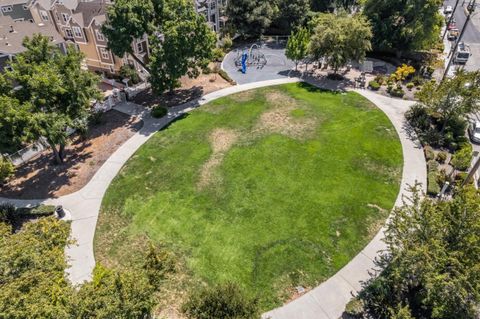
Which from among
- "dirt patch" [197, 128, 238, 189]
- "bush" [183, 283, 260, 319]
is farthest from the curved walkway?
"dirt patch" [197, 128, 238, 189]

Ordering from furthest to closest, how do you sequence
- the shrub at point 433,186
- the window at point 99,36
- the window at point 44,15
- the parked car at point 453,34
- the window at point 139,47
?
the parked car at point 453,34, the window at point 44,15, the window at point 139,47, the window at point 99,36, the shrub at point 433,186

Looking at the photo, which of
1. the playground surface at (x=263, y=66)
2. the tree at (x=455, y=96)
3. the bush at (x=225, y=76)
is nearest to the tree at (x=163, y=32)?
the bush at (x=225, y=76)

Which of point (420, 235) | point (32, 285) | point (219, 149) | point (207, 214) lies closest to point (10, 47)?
point (219, 149)

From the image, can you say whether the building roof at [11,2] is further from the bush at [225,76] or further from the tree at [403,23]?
the tree at [403,23]

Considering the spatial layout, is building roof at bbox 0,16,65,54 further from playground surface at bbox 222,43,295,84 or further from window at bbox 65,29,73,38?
playground surface at bbox 222,43,295,84

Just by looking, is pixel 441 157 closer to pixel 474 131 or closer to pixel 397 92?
pixel 474 131

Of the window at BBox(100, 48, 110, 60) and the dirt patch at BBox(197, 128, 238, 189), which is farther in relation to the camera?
the window at BBox(100, 48, 110, 60)
